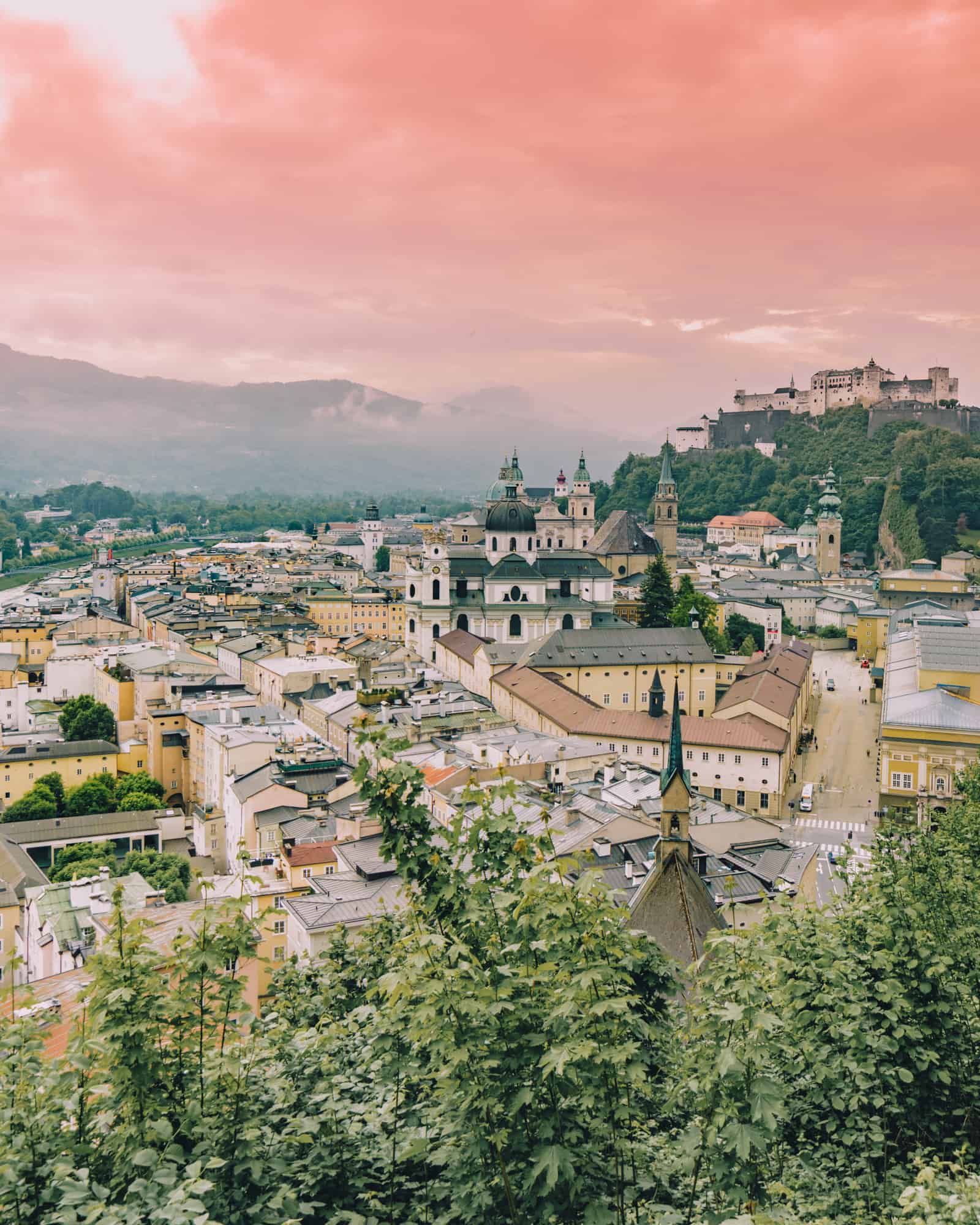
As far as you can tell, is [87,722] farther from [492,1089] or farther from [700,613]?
[492,1089]

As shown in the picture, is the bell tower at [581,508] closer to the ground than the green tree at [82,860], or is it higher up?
higher up

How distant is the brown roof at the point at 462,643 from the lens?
193 feet

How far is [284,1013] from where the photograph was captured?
1202 cm

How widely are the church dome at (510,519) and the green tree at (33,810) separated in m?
33.8

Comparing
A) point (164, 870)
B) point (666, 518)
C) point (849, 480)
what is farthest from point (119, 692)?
point (849, 480)

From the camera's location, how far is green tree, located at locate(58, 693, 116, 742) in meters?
48.6

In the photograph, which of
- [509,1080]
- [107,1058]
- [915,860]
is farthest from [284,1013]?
[915,860]

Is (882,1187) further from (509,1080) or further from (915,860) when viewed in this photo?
(915,860)

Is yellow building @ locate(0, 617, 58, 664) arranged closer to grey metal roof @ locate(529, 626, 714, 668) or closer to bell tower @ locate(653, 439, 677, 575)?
grey metal roof @ locate(529, 626, 714, 668)

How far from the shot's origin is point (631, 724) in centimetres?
4288

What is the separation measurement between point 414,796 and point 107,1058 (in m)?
2.71

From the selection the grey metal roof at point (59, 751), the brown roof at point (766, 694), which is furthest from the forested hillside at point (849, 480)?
the grey metal roof at point (59, 751)

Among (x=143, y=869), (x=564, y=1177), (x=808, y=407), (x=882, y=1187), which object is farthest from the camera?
(x=808, y=407)

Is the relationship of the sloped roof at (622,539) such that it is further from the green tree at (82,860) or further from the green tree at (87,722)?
the green tree at (82,860)
